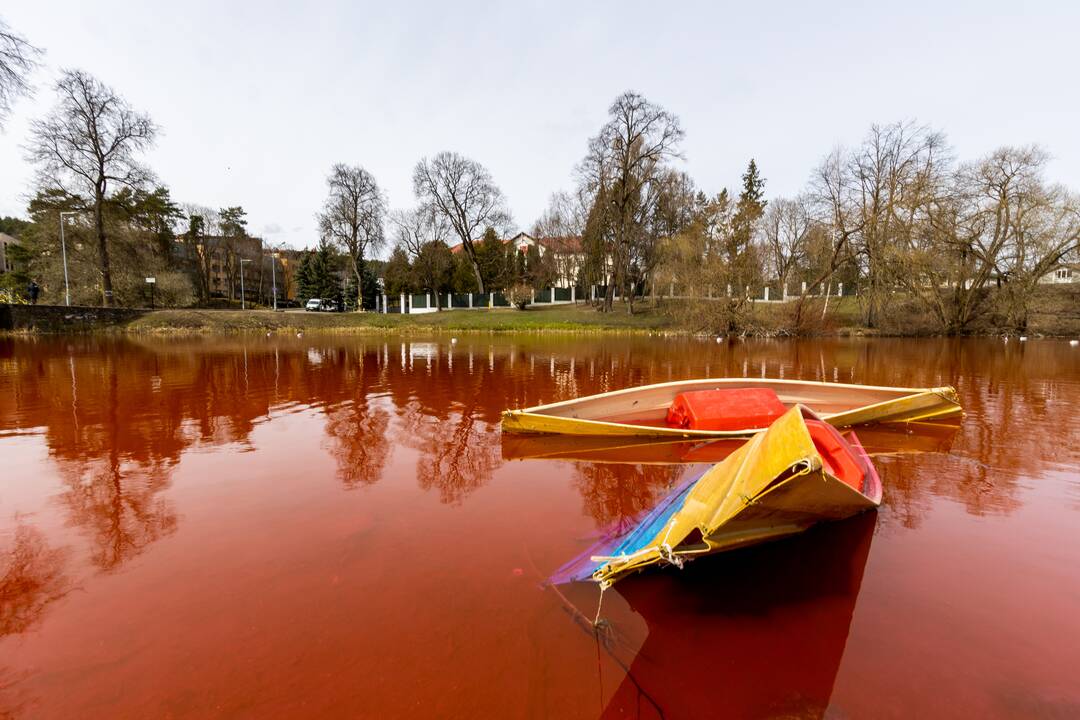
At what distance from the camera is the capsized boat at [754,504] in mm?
2592

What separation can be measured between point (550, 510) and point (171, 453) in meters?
5.24

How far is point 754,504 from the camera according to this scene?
2625 millimetres

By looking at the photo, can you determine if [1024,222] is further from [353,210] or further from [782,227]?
[353,210]

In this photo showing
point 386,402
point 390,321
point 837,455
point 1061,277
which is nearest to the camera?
point 837,455

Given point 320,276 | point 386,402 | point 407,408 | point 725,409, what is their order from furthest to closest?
point 320,276 → point 386,402 → point 407,408 → point 725,409

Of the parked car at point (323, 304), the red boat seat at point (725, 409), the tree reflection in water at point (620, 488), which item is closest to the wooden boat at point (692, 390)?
the red boat seat at point (725, 409)

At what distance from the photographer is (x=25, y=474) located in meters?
5.73

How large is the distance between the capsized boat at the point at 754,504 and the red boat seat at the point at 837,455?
54 cm

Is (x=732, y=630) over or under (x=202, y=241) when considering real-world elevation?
under

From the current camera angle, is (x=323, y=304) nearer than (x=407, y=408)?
No

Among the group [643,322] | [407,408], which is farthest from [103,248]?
[643,322]

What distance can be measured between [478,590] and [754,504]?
1954mm

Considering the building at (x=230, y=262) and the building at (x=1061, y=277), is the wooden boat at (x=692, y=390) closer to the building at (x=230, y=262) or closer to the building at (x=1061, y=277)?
the building at (x=1061, y=277)

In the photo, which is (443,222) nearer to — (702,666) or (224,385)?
(224,385)
